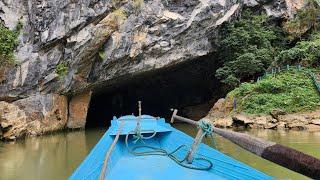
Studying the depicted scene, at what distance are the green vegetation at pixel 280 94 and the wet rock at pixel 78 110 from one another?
20.5 feet

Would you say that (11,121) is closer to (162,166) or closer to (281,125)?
(281,125)

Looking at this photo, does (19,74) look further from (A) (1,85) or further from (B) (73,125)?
(B) (73,125)

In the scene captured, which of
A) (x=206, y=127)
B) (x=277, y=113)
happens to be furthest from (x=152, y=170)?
(x=277, y=113)

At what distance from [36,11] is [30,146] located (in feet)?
19.0

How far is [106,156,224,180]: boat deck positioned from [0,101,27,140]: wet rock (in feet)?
29.4

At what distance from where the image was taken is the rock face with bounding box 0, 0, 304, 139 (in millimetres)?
15344

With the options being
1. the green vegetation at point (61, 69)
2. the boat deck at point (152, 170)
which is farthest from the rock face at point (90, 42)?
the boat deck at point (152, 170)

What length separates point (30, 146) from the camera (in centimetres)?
1209

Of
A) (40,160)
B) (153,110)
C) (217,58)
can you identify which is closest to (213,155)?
(40,160)

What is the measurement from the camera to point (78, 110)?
17.3 m

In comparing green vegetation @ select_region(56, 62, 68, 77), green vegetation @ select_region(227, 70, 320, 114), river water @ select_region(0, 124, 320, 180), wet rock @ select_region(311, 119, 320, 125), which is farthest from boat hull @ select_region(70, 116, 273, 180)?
green vegetation @ select_region(56, 62, 68, 77)

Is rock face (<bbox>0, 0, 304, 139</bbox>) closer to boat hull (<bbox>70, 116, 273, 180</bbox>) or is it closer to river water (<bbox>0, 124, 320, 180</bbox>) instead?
river water (<bbox>0, 124, 320, 180</bbox>)

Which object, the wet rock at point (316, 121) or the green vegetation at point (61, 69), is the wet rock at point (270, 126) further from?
the green vegetation at point (61, 69)

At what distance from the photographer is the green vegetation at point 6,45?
14203 millimetres
